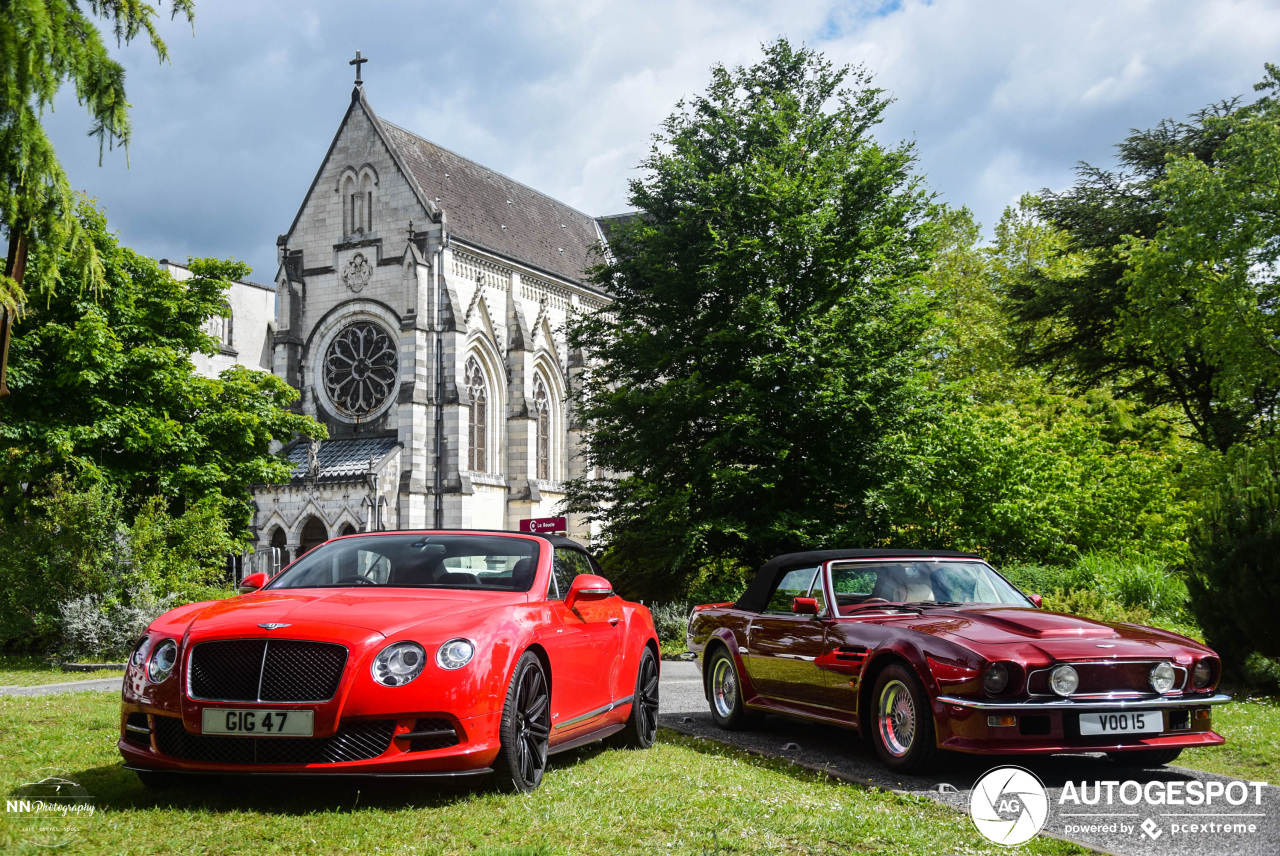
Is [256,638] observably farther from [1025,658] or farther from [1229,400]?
[1229,400]

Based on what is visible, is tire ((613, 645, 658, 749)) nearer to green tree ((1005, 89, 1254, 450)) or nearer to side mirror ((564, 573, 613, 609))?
side mirror ((564, 573, 613, 609))

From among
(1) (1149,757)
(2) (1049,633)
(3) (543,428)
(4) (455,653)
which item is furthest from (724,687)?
(3) (543,428)

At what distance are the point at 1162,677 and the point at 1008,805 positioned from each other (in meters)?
1.54

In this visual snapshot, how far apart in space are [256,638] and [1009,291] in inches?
1378

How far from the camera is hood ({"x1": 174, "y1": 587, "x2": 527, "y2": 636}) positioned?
548 cm

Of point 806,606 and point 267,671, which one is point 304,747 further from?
point 806,606

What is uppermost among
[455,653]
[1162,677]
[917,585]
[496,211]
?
[496,211]

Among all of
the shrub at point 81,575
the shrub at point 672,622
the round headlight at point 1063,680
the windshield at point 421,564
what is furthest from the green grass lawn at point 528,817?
the shrub at point 672,622

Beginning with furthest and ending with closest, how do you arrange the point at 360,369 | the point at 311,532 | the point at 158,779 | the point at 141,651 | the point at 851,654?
the point at 360,369 < the point at 311,532 < the point at 851,654 < the point at 141,651 < the point at 158,779

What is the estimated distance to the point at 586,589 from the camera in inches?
264

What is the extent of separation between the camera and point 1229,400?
2900 centimetres

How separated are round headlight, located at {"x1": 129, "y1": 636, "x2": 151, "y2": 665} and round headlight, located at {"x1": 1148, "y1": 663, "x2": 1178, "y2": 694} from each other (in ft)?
18.8

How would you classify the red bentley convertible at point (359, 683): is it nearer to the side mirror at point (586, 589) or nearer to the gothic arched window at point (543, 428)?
the side mirror at point (586, 589)

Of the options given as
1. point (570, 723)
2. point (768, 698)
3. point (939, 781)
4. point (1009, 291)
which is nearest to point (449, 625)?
point (570, 723)
